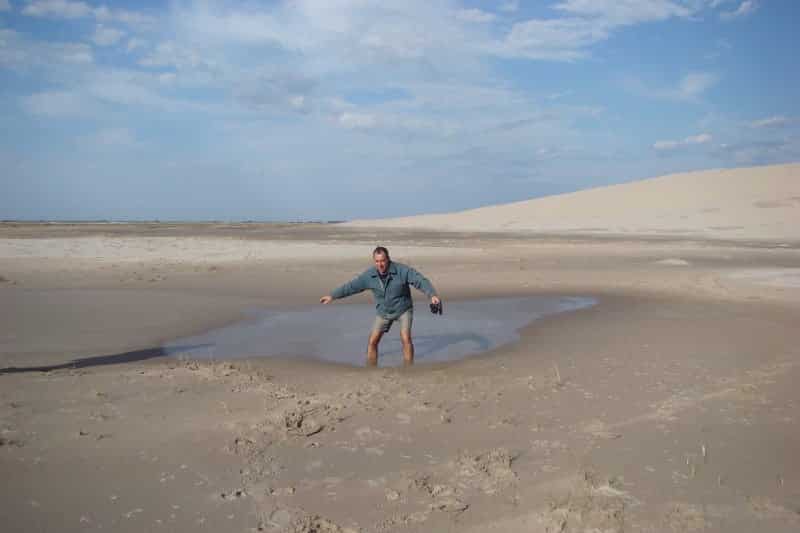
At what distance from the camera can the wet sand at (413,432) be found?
13.1ft

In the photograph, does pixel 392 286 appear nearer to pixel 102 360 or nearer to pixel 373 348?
pixel 373 348

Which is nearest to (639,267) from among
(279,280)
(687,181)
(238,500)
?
(279,280)

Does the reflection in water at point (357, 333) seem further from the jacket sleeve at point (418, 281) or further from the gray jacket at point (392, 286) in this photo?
the jacket sleeve at point (418, 281)

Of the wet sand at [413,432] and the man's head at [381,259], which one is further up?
the man's head at [381,259]

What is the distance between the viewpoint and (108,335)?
10.1 metres

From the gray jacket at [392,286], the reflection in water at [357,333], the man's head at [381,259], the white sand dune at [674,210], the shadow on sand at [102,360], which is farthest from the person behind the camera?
the white sand dune at [674,210]

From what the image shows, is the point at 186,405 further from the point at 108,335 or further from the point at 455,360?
the point at 108,335

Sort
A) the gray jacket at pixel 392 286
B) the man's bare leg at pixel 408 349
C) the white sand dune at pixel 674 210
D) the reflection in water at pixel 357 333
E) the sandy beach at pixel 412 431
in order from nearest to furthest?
the sandy beach at pixel 412 431
the man's bare leg at pixel 408 349
the gray jacket at pixel 392 286
the reflection in water at pixel 357 333
the white sand dune at pixel 674 210

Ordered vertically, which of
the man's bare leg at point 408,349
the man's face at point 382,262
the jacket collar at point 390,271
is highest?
the man's face at point 382,262

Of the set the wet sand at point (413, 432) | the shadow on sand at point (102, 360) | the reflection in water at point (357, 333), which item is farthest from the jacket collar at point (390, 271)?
the shadow on sand at point (102, 360)

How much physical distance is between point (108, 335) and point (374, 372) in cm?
504

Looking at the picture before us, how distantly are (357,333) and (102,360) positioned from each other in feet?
13.5

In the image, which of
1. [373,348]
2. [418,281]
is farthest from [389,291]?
[373,348]

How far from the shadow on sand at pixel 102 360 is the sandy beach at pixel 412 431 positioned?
0.07 meters
